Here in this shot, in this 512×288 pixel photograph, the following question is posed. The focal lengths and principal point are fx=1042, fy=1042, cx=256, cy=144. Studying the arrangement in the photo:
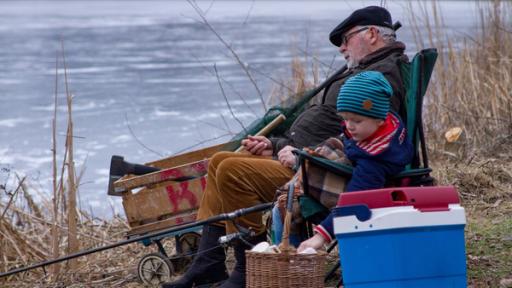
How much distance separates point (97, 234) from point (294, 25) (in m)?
13.3

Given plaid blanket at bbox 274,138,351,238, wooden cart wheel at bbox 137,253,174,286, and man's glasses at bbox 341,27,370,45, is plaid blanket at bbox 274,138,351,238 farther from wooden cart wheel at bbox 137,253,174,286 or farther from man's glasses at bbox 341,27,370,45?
wooden cart wheel at bbox 137,253,174,286

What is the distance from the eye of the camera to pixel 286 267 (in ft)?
10.7

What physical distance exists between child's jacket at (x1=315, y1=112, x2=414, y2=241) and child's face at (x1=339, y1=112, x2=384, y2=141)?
26 mm

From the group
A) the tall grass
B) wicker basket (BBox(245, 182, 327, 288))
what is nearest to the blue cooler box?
wicker basket (BBox(245, 182, 327, 288))

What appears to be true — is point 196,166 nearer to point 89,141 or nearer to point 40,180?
point 40,180

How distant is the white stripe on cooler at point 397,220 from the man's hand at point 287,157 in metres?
0.95

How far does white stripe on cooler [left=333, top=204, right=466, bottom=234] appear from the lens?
2.97 metres

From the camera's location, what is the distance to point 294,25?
1888 cm

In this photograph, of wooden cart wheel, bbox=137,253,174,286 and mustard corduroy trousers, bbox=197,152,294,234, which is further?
wooden cart wheel, bbox=137,253,174,286

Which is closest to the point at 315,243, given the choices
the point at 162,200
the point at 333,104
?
the point at 333,104

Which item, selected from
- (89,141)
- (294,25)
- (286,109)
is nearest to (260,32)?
(294,25)

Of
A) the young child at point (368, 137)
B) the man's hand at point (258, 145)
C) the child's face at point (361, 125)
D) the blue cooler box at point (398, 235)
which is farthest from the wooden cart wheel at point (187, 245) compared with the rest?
the blue cooler box at point (398, 235)

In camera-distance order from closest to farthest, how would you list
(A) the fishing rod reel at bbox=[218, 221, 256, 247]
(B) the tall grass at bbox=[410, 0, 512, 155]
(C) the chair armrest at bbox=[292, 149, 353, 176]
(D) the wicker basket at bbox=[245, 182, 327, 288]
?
(D) the wicker basket at bbox=[245, 182, 327, 288]
(C) the chair armrest at bbox=[292, 149, 353, 176]
(A) the fishing rod reel at bbox=[218, 221, 256, 247]
(B) the tall grass at bbox=[410, 0, 512, 155]

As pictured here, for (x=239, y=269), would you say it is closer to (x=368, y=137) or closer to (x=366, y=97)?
(x=368, y=137)
